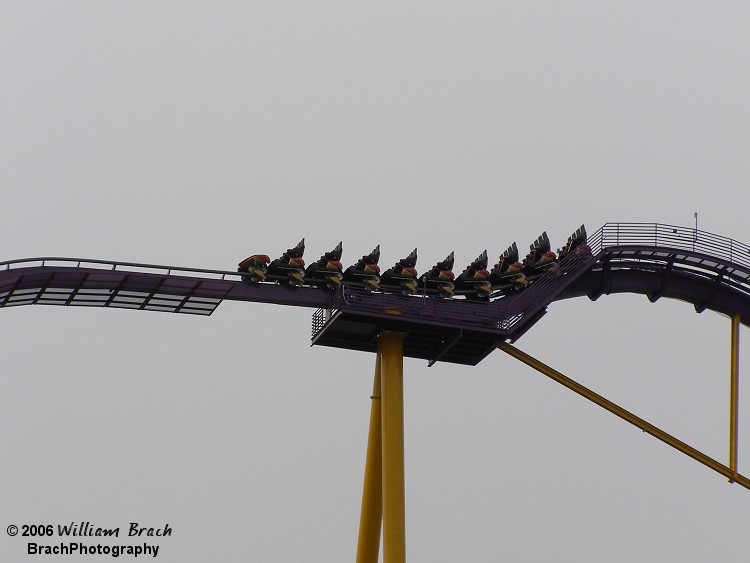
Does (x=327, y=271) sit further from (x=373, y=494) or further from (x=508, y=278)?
(x=373, y=494)

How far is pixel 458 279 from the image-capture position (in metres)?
47.9

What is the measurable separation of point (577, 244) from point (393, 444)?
9.34 m

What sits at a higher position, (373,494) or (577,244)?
(577,244)

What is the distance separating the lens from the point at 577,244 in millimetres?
50000

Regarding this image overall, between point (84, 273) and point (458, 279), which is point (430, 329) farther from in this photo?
point (84, 273)

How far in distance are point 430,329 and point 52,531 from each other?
16388mm

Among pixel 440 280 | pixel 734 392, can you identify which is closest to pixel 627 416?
pixel 734 392

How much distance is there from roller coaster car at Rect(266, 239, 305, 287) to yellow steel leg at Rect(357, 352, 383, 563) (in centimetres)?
374

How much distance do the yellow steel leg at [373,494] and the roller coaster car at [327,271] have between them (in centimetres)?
301

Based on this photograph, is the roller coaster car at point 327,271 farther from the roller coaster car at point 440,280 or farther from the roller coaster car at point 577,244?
the roller coaster car at point 577,244

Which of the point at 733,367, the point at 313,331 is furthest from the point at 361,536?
the point at 733,367

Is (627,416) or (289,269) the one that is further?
(627,416)

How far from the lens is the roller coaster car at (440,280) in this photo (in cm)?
4744

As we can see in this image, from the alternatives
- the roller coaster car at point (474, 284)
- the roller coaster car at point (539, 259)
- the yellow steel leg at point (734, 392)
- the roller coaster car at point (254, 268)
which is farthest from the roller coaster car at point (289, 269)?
the yellow steel leg at point (734, 392)
